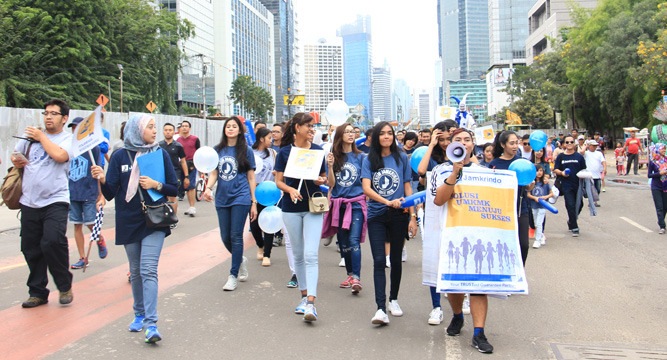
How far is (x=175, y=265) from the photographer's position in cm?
793

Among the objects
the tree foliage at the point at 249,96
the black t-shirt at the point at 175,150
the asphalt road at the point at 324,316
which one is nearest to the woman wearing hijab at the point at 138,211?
the asphalt road at the point at 324,316

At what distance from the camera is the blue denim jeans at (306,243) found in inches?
214

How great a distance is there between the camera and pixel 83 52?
34.5 meters

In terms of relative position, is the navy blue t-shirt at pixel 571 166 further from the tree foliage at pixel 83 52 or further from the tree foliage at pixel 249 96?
the tree foliage at pixel 249 96

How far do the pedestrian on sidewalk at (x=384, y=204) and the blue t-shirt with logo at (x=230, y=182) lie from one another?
173cm

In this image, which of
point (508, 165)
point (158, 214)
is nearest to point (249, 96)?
point (508, 165)

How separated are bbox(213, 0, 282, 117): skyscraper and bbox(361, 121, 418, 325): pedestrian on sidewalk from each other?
283 ft

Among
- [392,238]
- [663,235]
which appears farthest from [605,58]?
[392,238]

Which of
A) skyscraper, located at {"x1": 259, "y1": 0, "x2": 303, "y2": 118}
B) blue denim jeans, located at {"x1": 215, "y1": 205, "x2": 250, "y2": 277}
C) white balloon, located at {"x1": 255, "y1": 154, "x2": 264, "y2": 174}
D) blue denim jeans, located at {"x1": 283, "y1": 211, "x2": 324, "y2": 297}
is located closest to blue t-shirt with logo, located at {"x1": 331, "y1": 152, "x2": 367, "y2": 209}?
blue denim jeans, located at {"x1": 283, "y1": 211, "x2": 324, "y2": 297}

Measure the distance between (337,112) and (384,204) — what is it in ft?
7.02

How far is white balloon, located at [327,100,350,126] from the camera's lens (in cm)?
711

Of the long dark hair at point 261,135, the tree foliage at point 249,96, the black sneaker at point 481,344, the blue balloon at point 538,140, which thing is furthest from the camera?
the tree foliage at point 249,96

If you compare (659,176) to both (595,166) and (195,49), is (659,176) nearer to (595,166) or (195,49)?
(595,166)

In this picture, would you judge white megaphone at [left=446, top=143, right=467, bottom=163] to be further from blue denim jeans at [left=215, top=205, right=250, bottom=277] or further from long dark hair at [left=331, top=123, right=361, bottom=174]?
blue denim jeans at [left=215, top=205, right=250, bottom=277]
